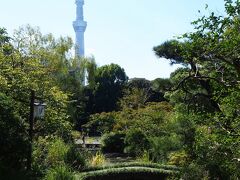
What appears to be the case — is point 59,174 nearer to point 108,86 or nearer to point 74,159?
point 74,159

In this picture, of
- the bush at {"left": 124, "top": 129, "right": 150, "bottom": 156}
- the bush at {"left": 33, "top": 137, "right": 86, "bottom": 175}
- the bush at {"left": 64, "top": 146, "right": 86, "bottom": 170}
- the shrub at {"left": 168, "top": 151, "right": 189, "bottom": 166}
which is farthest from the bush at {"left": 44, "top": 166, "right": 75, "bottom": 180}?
the bush at {"left": 124, "top": 129, "right": 150, "bottom": 156}

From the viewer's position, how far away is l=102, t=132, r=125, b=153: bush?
28567 mm

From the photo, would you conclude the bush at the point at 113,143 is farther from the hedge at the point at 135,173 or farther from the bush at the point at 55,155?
the hedge at the point at 135,173

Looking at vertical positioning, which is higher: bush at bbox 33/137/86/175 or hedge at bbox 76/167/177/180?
bush at bbox 33/137/86/175

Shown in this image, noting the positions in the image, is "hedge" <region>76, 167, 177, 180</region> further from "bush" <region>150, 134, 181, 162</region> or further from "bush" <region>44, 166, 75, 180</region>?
"bush" <region>150, 134, 181, 162</region>

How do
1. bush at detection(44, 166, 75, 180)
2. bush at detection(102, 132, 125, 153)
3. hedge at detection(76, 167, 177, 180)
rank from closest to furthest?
bush at detection(44, 166, 75, 180) → hedge at detection(76, 167, 177, 180) → bush at detection(102, 132, 125, 153)

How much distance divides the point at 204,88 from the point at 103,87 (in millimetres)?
41085

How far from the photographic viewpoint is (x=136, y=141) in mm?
24734

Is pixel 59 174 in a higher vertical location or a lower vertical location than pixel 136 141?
lower

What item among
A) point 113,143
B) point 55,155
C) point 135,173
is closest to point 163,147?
point 135,173

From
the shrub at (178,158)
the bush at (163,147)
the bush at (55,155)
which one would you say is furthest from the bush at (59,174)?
the bush at (163,147)

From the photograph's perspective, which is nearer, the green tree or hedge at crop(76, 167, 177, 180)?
hedge at crop(76, 167, 177, 180)

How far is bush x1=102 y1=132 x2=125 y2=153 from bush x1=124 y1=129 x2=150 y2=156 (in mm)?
3167

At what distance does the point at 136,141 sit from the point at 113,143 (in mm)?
4219
